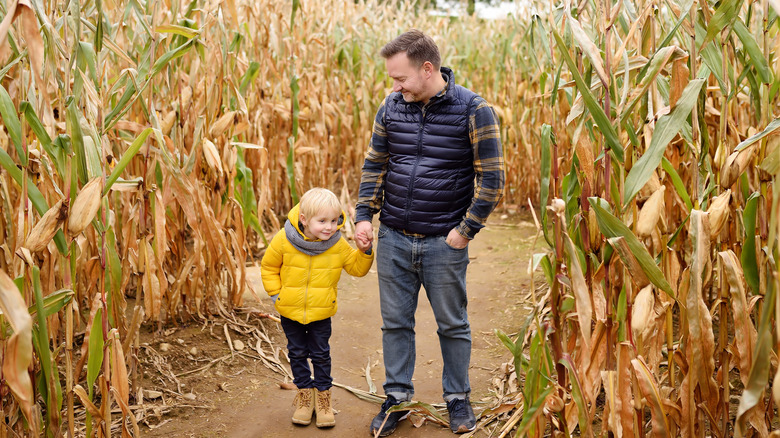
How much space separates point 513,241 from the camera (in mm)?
5309

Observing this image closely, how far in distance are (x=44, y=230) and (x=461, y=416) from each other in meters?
1.58

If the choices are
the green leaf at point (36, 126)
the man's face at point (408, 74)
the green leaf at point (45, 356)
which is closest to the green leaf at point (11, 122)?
the green leaf at point (36, 126)

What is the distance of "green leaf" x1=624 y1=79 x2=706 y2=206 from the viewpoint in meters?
1.55

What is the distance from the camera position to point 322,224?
245cm

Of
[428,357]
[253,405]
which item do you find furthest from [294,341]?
[428,357]

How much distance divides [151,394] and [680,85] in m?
2.24

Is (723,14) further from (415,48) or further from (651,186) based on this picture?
(415,48)

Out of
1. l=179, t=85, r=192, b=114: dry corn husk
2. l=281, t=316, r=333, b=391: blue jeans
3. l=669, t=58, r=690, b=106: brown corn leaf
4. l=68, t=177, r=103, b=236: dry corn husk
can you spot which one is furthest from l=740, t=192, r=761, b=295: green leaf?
l=179, t=85, r=192, b=114: dry corn husk

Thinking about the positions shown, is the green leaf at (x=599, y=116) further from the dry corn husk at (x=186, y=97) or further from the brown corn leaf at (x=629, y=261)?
the dry corn husk at (x=186, y=97)

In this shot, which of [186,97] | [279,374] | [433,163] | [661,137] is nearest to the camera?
[661,137]

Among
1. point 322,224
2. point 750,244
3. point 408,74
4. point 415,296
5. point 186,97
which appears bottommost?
point 415,296

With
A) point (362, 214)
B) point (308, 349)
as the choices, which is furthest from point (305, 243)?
point (308, 349)

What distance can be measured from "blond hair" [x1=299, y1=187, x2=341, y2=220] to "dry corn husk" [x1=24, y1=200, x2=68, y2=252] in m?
0.91

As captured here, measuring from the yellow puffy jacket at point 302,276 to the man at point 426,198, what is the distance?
0.44 ft
